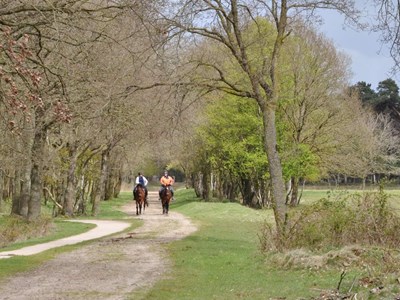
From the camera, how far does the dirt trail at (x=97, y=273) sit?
10.0 meters

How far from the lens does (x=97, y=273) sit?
1219 centimetres

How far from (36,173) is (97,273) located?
1504 cm

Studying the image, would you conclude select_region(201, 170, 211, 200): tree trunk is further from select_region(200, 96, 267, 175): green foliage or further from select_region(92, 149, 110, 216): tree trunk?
select_region(92, 149, 110, 216): tree trunk

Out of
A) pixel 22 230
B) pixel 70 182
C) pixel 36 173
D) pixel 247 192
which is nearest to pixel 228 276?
pixel 22 230

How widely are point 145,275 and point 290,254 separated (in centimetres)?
301

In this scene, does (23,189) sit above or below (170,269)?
above

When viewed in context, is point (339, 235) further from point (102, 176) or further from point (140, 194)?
point (102, 176)

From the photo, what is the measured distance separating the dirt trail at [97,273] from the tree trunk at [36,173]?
8.02 m

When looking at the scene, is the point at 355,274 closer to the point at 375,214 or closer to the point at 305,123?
the point at 375,214

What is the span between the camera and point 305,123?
42469mm

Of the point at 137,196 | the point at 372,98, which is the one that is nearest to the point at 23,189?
the point at 137,196

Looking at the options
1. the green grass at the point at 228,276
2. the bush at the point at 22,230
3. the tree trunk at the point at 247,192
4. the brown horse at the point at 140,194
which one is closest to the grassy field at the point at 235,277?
the green grass at the point at 228,276

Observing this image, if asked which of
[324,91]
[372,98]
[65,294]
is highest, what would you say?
[372,98]

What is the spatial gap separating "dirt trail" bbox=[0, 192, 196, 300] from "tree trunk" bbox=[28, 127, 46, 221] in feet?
26.3
